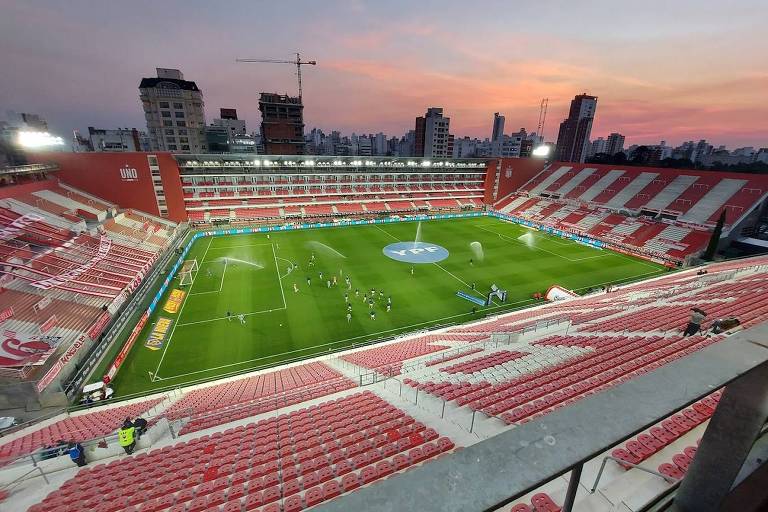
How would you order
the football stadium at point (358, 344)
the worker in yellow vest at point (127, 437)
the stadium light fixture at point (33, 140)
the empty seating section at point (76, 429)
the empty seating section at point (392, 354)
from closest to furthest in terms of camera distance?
the football stadium at point (358, 344)
the worker in yellow vest at point (127, 437)
the empty seating section at point (76, 429)
the empty seating section at point (392, 354)
the stadium light fixture at point (33, 140)

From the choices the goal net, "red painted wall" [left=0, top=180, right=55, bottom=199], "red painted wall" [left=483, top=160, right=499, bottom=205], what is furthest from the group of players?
"red painted wall" [left=483, top=160, right=499, bottom=205]

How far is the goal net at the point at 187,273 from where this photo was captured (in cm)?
3088

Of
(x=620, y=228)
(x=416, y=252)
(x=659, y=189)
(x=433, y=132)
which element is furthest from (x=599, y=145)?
(x=416, y=252)

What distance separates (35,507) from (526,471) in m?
13.2

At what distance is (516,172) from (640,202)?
23286 mm

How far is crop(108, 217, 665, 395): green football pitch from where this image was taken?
861 inches

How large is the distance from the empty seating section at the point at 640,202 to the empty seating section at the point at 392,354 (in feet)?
114

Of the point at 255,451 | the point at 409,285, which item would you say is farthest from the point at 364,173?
the point at 255,451

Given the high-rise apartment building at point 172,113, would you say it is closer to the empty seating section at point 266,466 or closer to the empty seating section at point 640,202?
the empty seating section at point 640,202

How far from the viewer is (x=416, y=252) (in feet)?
133

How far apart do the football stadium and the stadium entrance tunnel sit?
362 mm

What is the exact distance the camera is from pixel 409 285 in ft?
104

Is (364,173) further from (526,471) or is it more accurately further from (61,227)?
(526,471)

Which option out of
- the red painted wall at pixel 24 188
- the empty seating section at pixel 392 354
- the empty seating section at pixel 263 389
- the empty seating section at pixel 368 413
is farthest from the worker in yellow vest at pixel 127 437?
the red painted wall at pixel 24 188
